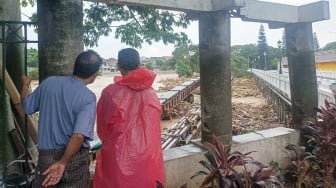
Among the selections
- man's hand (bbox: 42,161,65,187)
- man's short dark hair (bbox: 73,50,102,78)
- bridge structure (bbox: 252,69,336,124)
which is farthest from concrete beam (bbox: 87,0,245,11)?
bridge structure (bbox: 252,69,336,124)

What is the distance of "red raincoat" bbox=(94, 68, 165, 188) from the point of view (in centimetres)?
255

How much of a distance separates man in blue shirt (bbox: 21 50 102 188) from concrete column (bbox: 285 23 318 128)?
12.3 ft

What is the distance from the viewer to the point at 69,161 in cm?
225

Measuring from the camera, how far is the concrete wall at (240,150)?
3684 mm

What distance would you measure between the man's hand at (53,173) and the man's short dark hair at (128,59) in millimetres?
981

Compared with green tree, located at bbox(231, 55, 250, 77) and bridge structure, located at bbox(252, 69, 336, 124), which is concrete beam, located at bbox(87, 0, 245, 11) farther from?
green tree, located at bbox(231, 55, 250, 77)

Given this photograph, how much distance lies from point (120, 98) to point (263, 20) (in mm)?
2731

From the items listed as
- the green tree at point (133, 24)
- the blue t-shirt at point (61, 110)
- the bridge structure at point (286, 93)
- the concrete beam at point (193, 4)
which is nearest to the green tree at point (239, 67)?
the bridge structure at point (286, 93)

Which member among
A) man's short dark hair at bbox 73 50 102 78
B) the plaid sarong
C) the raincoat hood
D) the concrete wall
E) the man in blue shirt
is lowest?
the concrete wall

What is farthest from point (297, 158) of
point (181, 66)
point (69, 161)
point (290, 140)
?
point (181, 66)

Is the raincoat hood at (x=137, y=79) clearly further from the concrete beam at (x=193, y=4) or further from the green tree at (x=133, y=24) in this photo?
the green tree at (x=133, y=24)

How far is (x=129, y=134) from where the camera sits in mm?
2576

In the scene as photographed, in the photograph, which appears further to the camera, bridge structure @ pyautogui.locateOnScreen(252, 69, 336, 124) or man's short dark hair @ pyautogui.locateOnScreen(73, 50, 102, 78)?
bridge structure @ pyautogui.locateOnScreen(252, 69, 336, 124)

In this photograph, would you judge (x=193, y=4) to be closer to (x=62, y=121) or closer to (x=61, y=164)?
(x=62, y=121)
